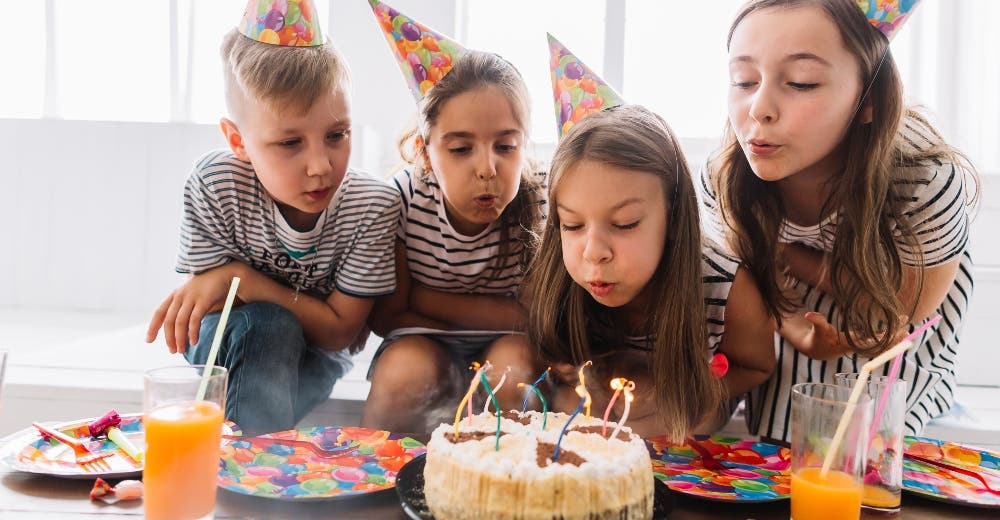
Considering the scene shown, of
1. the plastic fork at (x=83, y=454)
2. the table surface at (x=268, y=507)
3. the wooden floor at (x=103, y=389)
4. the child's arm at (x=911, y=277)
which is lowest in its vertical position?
the wooden floor at (x=103, y=389)

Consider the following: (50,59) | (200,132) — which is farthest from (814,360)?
(50,59)

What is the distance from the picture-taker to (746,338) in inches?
57.7

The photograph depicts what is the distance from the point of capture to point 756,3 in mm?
1364

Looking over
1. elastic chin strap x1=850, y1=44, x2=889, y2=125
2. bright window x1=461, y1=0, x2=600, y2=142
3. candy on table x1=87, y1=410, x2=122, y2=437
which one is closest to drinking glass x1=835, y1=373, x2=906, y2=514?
elastic chin strap x1=850, y1=44, x2=889, y2=125

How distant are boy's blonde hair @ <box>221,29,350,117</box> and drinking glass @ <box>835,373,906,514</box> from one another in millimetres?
1020

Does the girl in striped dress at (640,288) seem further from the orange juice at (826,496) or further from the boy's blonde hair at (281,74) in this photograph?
the boy's blonde hair at (281,74)

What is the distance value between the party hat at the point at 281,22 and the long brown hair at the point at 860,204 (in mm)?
737

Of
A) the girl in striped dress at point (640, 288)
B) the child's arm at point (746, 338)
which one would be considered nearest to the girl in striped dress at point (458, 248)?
the girl in striped dress at point (640, 288)

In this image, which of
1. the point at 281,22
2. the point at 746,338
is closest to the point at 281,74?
the point at 281,22

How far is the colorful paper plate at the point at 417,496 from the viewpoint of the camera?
2.76ft

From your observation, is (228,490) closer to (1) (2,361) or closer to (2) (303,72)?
(1) (2,361)

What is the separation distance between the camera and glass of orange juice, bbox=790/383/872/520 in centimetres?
84

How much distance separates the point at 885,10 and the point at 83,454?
4.29ft

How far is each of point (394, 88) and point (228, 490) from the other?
4.94 ft
